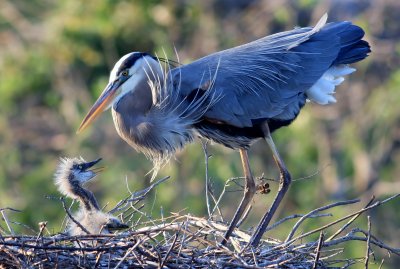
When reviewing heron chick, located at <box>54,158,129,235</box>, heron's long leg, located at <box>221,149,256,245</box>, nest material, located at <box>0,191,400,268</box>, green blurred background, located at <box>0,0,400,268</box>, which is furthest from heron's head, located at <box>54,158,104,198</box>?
green blurred background, located at <box>0,0,400,268</box>

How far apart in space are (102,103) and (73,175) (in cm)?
54

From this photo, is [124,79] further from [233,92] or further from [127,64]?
[233,92]

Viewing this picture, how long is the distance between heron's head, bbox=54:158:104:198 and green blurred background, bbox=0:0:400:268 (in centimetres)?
520

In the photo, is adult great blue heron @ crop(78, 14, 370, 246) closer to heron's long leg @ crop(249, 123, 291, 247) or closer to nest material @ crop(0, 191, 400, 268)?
heron's long leg @ crop(249, 123, 291, 247)

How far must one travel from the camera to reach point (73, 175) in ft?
22.5

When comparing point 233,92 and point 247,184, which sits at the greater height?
point 233,92

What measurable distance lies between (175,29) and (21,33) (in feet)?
7.36

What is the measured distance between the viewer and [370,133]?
13242 millimetres

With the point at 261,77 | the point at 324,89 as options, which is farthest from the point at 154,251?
the point at 324,89

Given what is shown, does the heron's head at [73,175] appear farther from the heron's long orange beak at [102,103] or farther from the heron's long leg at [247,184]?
the heron's long leg at [247,184]

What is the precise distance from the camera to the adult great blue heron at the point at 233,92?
264 inches

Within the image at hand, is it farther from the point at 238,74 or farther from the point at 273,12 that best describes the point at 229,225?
the point at 273,12

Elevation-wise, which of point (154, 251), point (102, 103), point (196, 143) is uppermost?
point (102, 103)

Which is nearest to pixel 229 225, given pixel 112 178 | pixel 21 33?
pixel 112 178
